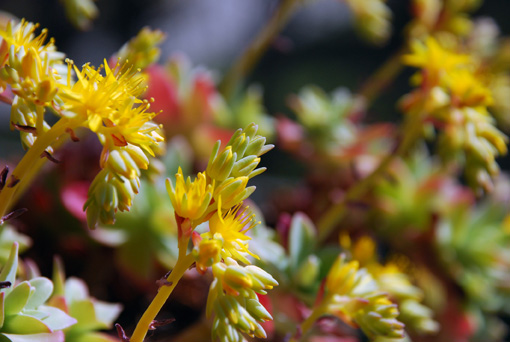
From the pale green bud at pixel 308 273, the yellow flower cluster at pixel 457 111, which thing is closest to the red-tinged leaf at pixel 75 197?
the pale green bud at pixel 308 273

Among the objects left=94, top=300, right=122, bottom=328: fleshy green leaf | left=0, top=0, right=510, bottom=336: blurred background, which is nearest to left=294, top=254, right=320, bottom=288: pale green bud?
left=94, top=300, right=122, bottom=328: fleshy green leaf

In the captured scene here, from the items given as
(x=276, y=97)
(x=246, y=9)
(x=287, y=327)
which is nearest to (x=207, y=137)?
(x=287, y=327)

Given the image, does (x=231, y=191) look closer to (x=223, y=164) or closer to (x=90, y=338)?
(x=223, y=164)

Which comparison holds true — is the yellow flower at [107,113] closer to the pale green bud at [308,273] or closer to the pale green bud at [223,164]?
the pale green bud at [223,164]

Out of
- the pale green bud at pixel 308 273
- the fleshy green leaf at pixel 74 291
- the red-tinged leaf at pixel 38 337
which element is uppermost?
the pale green bud at pixel 308 273

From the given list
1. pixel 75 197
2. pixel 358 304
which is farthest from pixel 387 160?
pixel 75 197

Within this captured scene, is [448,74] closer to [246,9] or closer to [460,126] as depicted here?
[460,126]
